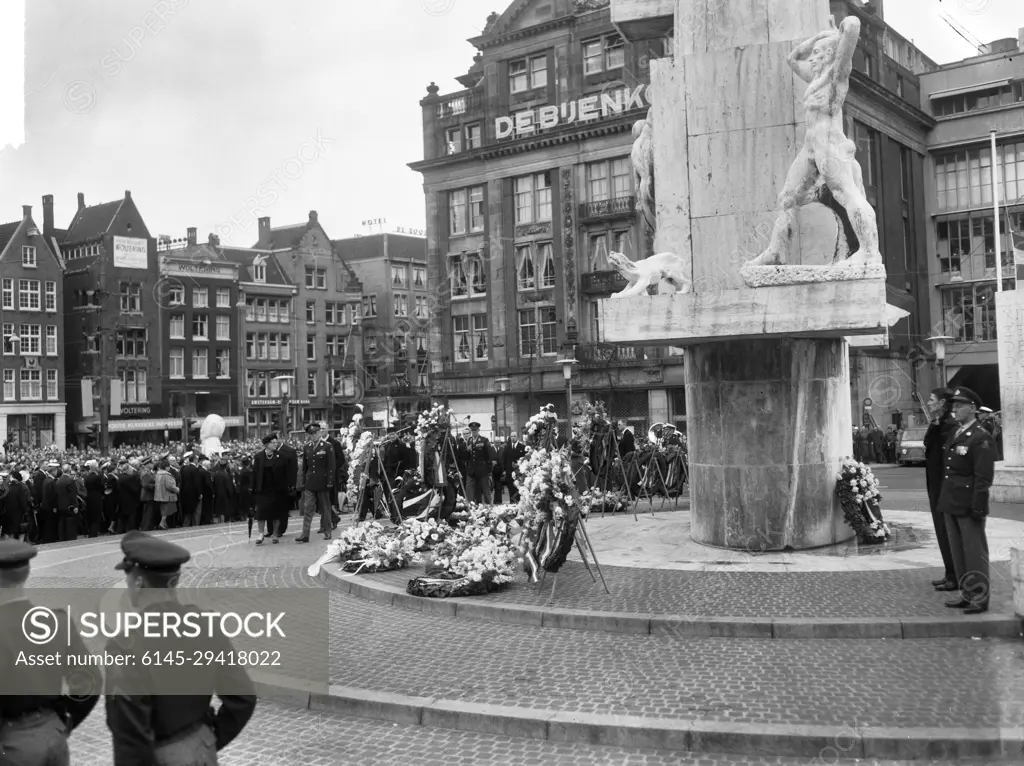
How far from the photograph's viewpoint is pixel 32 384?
66.9 m

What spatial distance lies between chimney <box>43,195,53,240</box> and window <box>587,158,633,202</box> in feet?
139

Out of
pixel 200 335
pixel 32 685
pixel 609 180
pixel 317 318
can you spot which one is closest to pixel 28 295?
pixel 200 335

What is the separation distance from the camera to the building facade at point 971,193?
2023 inches

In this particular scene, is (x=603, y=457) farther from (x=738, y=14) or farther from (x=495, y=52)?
(x=495, y=52)

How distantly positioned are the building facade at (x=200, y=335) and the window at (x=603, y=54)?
114 ft

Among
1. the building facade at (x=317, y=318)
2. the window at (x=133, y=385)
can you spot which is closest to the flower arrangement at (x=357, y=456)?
the window at (x=133, y=385)

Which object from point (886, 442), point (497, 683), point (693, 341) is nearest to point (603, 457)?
point (693, 341)

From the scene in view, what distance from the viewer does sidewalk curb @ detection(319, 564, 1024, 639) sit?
28.5 feet

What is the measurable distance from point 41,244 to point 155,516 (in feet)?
178

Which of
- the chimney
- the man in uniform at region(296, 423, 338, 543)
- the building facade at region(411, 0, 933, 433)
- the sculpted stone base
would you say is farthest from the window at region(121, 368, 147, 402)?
the sculpted stone base

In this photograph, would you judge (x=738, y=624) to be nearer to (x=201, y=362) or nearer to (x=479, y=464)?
(x=479, y=464)

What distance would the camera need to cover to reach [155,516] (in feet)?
71.3

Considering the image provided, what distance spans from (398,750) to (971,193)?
5489 centimetres

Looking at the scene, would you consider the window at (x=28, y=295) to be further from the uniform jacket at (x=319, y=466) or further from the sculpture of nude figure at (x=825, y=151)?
the sculpture of nude figure at (x=825, y=151)
